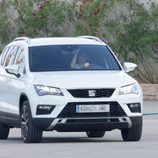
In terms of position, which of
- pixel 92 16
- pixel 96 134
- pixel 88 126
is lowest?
pixel 92 16

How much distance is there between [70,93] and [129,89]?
1.03 metres

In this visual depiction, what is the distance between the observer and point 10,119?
19.4m

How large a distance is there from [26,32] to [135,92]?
17.0 meters

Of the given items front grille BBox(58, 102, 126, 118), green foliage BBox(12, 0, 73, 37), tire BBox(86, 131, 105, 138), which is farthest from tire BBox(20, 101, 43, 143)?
green foliage BBox(12, 0, 73, 37)

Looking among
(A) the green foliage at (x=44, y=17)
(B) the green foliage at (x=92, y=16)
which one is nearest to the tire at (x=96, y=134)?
(B) the green foliage at (x=92, y=16)

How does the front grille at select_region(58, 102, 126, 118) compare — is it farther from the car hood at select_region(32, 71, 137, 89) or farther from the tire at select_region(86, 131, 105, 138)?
the tire at select_region(86, 131, 105, 138)

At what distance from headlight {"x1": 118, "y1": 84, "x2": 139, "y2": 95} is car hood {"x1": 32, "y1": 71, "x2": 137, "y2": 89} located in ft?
0.22

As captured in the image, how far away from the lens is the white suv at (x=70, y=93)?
1775 cm

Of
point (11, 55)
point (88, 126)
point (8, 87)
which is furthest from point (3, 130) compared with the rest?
point (88, 126)

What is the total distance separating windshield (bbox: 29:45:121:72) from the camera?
18.8 metres

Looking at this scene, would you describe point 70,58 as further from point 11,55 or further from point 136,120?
point 136,120

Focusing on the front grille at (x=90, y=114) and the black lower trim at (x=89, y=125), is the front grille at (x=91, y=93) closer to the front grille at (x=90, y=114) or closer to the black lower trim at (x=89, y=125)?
the front grille at (x=90, y=114)

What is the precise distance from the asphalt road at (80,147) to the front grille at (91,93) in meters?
0.80

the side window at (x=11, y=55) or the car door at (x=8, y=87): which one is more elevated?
the side window at (x=11, y=55)
